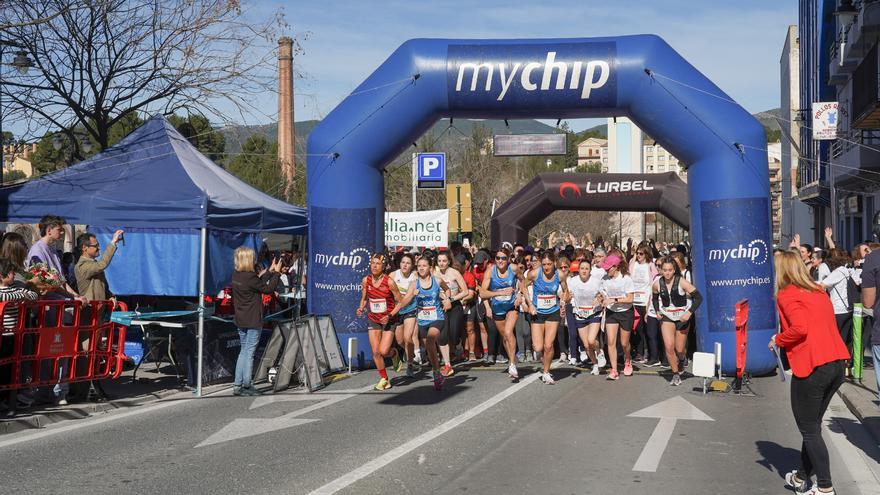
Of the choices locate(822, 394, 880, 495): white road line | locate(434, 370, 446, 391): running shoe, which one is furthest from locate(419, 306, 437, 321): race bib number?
locate(822, 394, 880, 495): white road line

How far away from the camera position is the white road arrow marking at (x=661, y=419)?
8.27 meters

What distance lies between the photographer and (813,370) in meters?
7.12

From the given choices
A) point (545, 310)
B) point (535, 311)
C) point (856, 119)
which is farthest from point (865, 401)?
point (856, 119)

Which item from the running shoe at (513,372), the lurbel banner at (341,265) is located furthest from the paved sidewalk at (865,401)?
the lurbel banner at (341,265)

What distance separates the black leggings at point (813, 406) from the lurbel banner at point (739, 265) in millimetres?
7263

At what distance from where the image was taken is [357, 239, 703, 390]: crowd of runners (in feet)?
44.1

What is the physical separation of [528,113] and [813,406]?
30.7 feet

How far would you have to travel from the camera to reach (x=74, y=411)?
429 inches

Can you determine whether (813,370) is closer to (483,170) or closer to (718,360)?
(718,360)

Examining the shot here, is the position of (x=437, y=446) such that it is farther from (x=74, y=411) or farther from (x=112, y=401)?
(x=112, y=401)

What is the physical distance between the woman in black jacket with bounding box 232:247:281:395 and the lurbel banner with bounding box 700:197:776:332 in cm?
608

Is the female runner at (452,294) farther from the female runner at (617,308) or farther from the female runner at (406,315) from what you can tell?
the female runner at (617,308)

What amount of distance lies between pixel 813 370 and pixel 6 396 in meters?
7.83

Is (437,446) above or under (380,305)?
under
